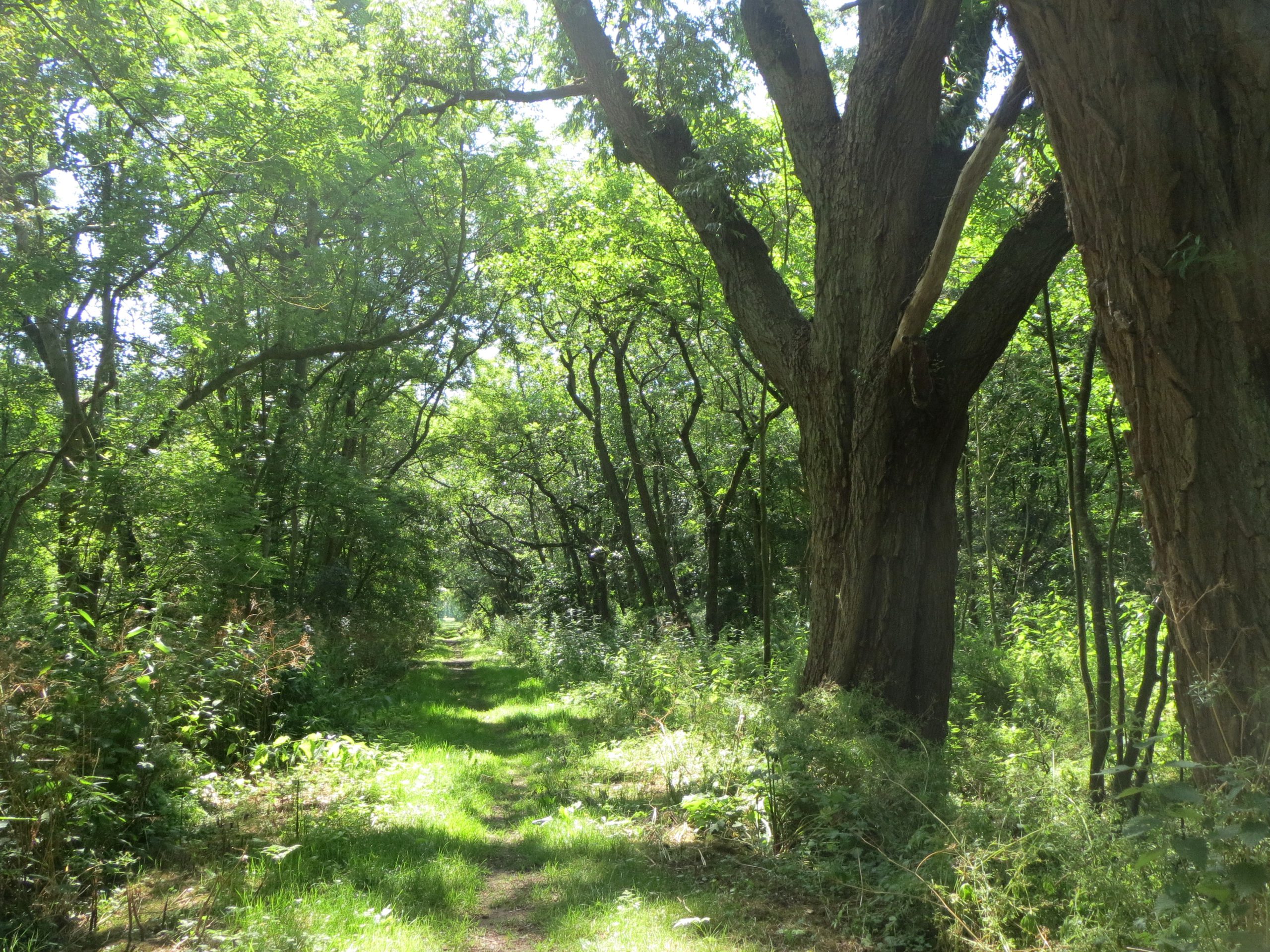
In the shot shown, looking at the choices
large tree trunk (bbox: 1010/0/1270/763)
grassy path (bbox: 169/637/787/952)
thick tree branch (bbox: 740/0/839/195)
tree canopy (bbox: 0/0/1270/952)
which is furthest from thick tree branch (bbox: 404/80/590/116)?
grassy path (bbox: 169/637/787/952)

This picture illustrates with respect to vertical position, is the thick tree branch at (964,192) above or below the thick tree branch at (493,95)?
below

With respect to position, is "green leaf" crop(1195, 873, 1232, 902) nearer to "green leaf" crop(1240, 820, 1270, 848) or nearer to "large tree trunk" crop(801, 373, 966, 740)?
"green leaf" crop(1240, 820, 1270, 848)

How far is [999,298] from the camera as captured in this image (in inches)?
222

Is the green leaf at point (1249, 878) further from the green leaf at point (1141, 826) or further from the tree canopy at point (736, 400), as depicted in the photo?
the green leaf at point (1141, 826)

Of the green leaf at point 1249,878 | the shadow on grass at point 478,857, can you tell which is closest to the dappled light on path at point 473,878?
the shadow on grass at point 478,857

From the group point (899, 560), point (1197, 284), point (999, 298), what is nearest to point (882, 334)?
point (999, 298)

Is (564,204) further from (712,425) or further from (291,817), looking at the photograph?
(291,817)

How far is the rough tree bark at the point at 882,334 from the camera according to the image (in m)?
5.77

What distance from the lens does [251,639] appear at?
7.44m

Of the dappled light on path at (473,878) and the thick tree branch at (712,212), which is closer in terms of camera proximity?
the dappled light on path at (473,878)

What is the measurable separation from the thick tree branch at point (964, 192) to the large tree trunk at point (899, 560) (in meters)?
0.85

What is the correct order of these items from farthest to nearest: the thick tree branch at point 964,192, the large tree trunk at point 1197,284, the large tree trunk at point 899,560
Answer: the large tree trunk at point 899,560 < the thick tree branch at point 964,192 < the large tree trunk at point 1197,284

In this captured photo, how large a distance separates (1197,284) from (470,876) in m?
4.74

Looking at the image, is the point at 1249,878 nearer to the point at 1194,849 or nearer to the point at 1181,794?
the point at 1194,849
